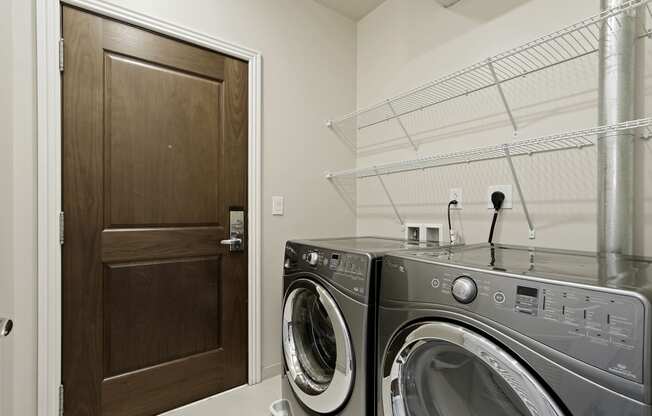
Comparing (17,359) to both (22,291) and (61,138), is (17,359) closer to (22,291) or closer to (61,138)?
(22,291)

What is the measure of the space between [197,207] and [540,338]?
5.47 feet

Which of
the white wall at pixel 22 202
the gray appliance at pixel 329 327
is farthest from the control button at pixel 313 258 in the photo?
the white wall at pixel 22 202

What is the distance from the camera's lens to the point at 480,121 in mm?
1704

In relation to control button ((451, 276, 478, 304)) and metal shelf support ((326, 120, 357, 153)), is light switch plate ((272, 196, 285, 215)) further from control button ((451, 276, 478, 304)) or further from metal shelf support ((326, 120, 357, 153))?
control button ((451, 276, 478, 304))

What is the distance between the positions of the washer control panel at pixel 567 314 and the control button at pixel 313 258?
2.07 ft

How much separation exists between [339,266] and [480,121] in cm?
114

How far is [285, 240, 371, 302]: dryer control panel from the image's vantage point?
1.18 metres

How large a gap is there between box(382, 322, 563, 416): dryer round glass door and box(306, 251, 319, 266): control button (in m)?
0.52

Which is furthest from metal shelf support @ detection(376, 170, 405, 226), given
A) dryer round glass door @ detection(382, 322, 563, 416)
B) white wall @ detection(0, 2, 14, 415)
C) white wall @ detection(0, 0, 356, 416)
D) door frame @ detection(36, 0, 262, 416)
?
white wall @ detection(0, 2, 14, 415)

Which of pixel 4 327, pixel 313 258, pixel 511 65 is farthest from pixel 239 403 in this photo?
pixel 511 65

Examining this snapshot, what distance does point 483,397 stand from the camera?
0.90 m

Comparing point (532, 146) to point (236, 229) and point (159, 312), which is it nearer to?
point (236, 229)

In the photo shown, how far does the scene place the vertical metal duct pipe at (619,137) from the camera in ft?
3.77

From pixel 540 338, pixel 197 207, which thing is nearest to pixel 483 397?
pixel 540 338
